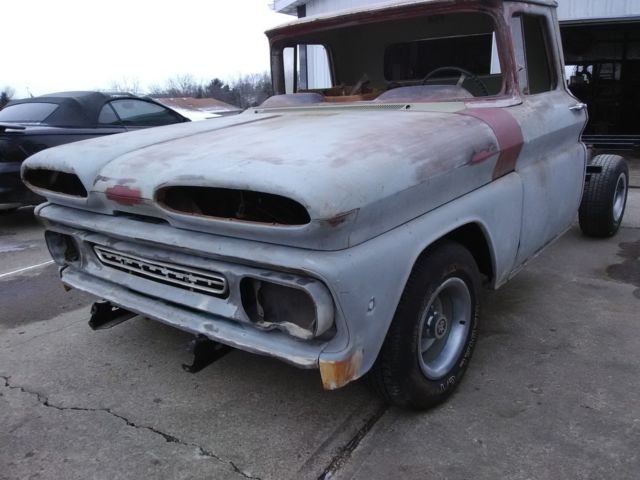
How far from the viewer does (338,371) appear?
6.26 feet

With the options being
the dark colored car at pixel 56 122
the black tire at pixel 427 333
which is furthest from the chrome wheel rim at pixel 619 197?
the dark colored car at pixel 56 122

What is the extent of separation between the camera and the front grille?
2133 millimetres

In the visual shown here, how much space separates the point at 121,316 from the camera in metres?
2.95

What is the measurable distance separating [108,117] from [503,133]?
541 centimetres

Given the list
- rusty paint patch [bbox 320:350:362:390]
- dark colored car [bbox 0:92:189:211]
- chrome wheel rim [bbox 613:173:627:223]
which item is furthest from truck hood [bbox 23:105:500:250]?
dark colored car [bbox 0:92:189:211]

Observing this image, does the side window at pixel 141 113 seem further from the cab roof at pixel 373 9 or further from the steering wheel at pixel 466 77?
the steering wheel at pixel 466 77

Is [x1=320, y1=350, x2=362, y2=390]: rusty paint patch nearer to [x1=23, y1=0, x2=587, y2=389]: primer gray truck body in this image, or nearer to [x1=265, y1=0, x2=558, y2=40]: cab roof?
[x1=23, y1=0, x2=587, y2=389]: primer gray truck body

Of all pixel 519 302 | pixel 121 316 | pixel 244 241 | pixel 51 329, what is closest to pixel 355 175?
pixel 244 241

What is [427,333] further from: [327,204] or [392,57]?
[392,57]

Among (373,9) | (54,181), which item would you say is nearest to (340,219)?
(54,181)

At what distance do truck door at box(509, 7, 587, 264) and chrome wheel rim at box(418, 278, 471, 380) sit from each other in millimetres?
603

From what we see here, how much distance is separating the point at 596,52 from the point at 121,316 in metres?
17.5

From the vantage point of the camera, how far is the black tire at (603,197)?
466cm

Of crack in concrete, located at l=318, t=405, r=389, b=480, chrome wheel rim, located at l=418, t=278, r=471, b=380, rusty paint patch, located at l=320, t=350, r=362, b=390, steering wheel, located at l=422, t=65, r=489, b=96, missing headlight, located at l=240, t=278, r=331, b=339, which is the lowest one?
crack in concrete, located at l=318, t=405, r=389, b=480
